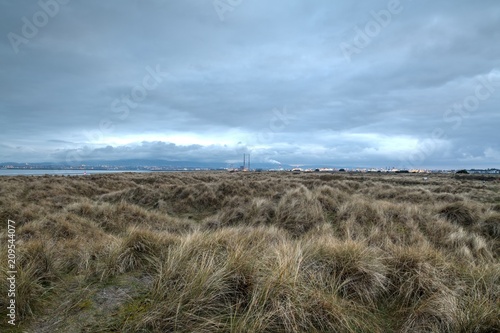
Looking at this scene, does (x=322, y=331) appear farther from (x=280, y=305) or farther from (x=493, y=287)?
(x=493, y=287)

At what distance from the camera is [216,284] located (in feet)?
11.3

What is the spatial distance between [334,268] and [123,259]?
3565mm

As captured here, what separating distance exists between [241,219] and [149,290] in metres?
8.71

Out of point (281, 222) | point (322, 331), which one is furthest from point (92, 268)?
point (281, 222)

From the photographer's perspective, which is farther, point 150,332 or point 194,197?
point 194,197

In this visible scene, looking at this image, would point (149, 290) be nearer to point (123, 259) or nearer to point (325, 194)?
point (123, 259)

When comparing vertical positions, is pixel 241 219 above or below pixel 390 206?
below

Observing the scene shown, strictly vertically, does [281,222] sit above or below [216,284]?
below

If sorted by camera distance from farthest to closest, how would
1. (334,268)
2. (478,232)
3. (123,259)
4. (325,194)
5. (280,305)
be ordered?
(325,194) → (478,232) → (123,259) → (334,268) → (280,305)

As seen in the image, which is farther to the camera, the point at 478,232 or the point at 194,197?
the point at 194,197

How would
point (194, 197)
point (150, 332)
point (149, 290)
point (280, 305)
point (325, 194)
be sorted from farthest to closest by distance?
point (194, 197)
point (325, 194)
point (149, 290)
point (280, 305)
point (150, 332)

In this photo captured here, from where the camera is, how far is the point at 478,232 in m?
9.78

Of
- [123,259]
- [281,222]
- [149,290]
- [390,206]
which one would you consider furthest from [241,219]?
[149,290]

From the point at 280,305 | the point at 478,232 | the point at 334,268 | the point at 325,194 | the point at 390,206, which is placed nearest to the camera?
the point at 280,305
